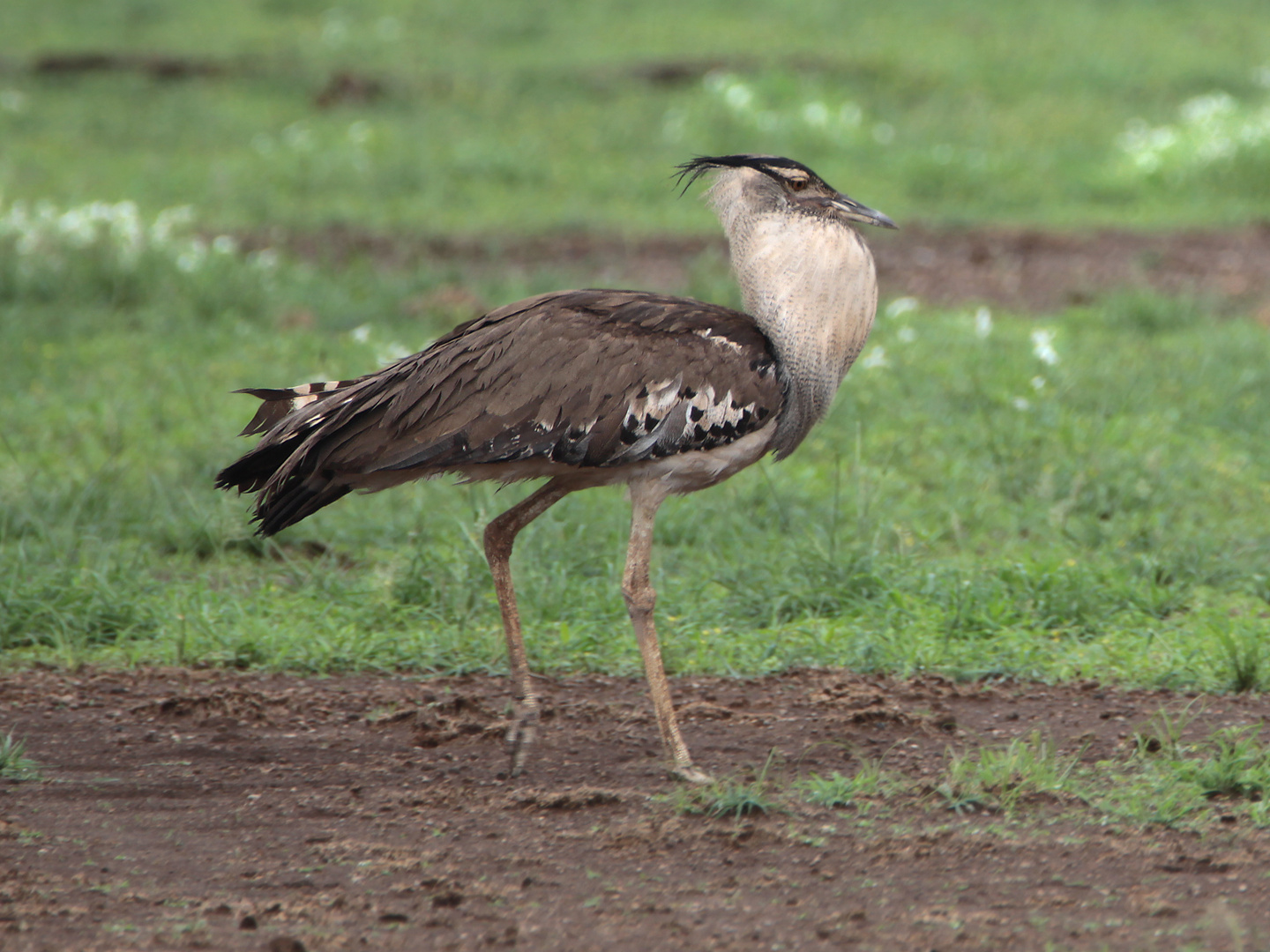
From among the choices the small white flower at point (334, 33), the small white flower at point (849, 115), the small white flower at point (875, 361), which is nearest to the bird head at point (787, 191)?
the small white flower at point (875, 361)

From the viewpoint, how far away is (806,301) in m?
4.03

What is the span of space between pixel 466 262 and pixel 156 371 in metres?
2.46

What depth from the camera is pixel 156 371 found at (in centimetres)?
715

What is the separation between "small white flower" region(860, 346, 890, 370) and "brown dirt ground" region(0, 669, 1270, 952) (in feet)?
8.22

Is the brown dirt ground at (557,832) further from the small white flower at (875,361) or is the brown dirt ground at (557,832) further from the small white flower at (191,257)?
the small white flower at (191,257)

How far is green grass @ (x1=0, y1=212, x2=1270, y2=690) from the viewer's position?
4.85 m

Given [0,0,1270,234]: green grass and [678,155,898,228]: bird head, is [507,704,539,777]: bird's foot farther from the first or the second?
[0,0,1270,234]: green grass

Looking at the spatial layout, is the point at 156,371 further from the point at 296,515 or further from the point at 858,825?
the point at 858,825

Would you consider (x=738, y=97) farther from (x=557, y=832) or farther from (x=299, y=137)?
(x=557, y=832)

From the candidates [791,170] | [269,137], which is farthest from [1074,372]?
[269,137]

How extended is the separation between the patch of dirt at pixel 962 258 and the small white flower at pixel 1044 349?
45.2 inches

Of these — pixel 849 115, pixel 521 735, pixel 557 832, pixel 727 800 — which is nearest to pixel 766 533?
pixel 521 735

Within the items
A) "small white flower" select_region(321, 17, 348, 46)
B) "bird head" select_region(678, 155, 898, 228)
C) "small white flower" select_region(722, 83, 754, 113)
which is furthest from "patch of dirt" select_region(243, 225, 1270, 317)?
"small white flower" select_region(321, 17, 348, 46)

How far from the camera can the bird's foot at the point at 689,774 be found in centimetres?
378
